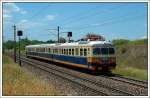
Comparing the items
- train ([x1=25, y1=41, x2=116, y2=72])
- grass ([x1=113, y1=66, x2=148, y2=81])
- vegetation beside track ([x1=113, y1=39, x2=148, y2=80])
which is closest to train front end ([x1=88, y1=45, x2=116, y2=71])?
train ([x1=25, y1=41, x2=116, y2=72])

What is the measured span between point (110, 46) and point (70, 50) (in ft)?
12.9

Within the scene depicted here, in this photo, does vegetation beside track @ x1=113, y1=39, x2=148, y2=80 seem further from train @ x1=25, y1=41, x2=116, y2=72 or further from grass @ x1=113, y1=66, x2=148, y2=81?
train @ x1=25, y1=41, x2=116, y2=72

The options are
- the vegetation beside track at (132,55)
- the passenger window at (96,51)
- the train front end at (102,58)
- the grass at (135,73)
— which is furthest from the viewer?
the vegetation beside track at (132,55)

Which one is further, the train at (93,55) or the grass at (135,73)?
the train at (93,55)

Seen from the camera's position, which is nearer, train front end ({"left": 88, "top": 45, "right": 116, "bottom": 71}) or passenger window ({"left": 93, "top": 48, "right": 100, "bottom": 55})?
train front end ({"left": 88, "top": 45, "right": 116, "bottom": 71})

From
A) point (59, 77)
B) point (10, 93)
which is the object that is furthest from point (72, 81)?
point (10, 93)

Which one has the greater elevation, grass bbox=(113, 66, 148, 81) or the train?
the train

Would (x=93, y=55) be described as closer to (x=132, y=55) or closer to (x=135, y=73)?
(x=135, y=73)

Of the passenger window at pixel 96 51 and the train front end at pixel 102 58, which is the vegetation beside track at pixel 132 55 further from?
the passenger window at pixel 96 51

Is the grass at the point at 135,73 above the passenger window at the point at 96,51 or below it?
below

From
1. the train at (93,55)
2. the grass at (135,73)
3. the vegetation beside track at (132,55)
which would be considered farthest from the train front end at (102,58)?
the vegetation beside track at (132,55)

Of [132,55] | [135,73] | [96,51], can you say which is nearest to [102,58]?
[96,51]

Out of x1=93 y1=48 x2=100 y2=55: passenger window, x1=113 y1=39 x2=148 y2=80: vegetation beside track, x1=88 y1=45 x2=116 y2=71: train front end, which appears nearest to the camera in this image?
x1=88 y1=45 x2=116 y2=71: train front end

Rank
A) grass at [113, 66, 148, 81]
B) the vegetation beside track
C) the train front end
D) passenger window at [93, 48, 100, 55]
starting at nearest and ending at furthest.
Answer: grass at [113, 66, 148, 81]
the train front end
passenger window at [93, 48, 100, 55]
the vegetation beside track
